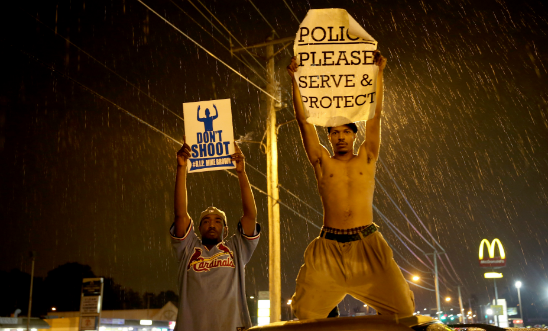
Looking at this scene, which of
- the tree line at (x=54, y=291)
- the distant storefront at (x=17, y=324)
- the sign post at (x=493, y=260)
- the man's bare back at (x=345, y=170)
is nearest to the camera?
the man's bare back at (x=345, y=170)

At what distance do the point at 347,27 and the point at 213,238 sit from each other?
7.99 feet

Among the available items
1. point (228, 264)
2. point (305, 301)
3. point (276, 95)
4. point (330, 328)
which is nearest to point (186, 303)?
point (228, 264)

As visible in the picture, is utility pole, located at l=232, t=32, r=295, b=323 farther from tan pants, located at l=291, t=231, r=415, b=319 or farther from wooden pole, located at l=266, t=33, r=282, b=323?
tan pants, located at l=291, t=231, r=415, b=319

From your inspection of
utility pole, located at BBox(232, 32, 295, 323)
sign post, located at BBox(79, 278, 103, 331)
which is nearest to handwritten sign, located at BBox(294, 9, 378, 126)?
utility pole, located at BBox(232, 32, 295, 323)

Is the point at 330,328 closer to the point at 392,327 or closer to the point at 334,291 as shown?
the point at 392,327

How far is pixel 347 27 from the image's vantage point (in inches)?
204

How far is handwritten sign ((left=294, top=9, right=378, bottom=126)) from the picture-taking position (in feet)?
16.3

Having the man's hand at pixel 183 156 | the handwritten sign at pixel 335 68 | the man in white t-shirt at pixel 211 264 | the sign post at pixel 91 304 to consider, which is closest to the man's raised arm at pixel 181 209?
the man in white t-shirt at pixel 211 264

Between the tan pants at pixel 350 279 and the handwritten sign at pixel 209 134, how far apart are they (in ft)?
5.72

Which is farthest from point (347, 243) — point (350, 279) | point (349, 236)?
point (350, 279)

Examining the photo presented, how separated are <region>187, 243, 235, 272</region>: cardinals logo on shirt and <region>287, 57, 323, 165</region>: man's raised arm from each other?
3.88 ft

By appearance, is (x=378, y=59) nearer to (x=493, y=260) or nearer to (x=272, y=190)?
(x=272, y=190)

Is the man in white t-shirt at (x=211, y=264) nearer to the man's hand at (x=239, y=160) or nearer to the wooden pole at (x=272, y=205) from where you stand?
the man's hand at (x=239, y=160)

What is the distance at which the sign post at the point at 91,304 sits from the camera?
542 inches
